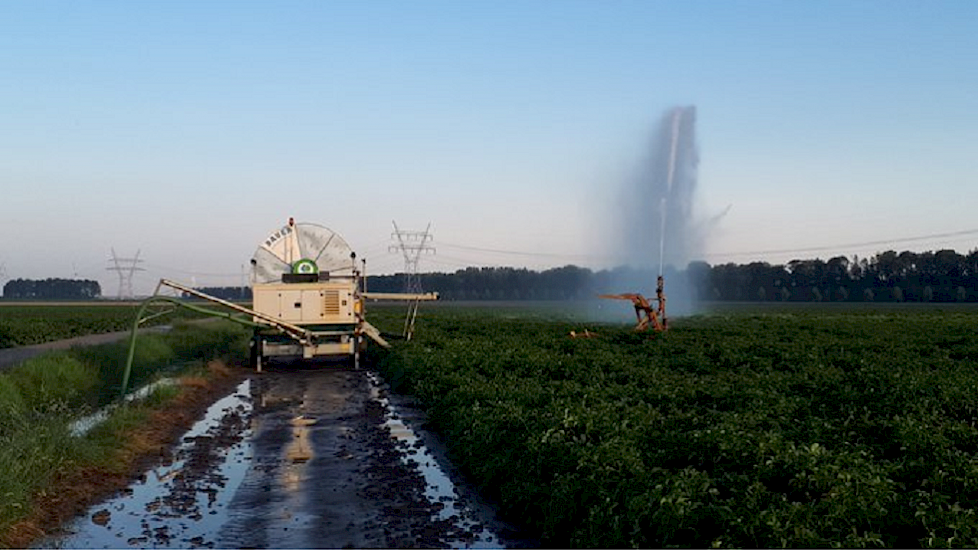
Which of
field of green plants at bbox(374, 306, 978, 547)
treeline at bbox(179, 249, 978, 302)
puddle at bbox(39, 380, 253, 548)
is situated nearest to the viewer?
field of green plants at bbox(374, 306, 978, 547)

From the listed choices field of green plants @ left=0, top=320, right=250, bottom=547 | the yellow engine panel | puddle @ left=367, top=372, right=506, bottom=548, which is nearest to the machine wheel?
the yellow engine panel

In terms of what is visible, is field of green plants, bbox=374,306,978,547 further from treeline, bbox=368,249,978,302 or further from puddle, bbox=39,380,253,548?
treeline, bbox=368,249,978,302

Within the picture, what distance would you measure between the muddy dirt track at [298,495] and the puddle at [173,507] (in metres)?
0.02

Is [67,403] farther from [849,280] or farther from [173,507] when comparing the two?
[849,280]

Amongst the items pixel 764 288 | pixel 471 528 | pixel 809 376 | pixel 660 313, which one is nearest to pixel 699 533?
pixel 471 528

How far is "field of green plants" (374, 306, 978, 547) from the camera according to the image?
7480 millimetres

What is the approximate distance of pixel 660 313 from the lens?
38.2 m

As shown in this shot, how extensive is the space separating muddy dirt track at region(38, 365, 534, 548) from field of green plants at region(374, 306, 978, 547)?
641 millimetres

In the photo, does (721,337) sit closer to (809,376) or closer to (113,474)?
(809,376)

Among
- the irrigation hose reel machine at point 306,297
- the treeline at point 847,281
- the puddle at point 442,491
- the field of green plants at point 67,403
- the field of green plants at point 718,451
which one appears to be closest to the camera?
the field of green plants at point 718,451

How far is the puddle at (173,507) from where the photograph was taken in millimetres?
8969

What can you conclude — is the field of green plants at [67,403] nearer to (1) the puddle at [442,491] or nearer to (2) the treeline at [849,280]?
(1) the puddle at [442,491]

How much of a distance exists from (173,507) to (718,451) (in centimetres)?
613

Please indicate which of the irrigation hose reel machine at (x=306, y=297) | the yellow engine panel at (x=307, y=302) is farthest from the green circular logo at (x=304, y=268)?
the yellow engine panel at (x=307, y=302)
